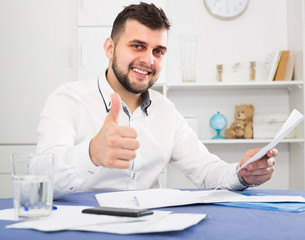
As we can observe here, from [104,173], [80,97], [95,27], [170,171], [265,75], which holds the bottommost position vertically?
[170,171]

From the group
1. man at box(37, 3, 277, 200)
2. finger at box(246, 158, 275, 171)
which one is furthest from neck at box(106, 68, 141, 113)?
finger at box(246, 158, 275, 171)

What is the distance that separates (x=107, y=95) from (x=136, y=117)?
16 cm

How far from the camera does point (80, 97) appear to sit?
67.2 inches

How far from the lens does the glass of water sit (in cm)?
80

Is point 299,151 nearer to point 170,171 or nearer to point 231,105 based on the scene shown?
point 231,105

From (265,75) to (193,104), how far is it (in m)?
0.59

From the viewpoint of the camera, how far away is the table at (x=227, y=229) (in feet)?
2.23

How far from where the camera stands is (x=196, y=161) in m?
1.78

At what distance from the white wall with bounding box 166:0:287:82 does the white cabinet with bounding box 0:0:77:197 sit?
80 centimetres

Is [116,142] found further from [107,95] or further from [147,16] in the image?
[147,16]

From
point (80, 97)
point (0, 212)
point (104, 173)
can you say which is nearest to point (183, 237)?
point (0, 212)

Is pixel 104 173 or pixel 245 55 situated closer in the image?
pixel 104 173

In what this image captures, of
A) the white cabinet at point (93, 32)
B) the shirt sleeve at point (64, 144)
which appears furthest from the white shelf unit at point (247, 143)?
the shirt sleeve at point (64, 144)

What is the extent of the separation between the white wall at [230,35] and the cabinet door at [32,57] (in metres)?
0.81
